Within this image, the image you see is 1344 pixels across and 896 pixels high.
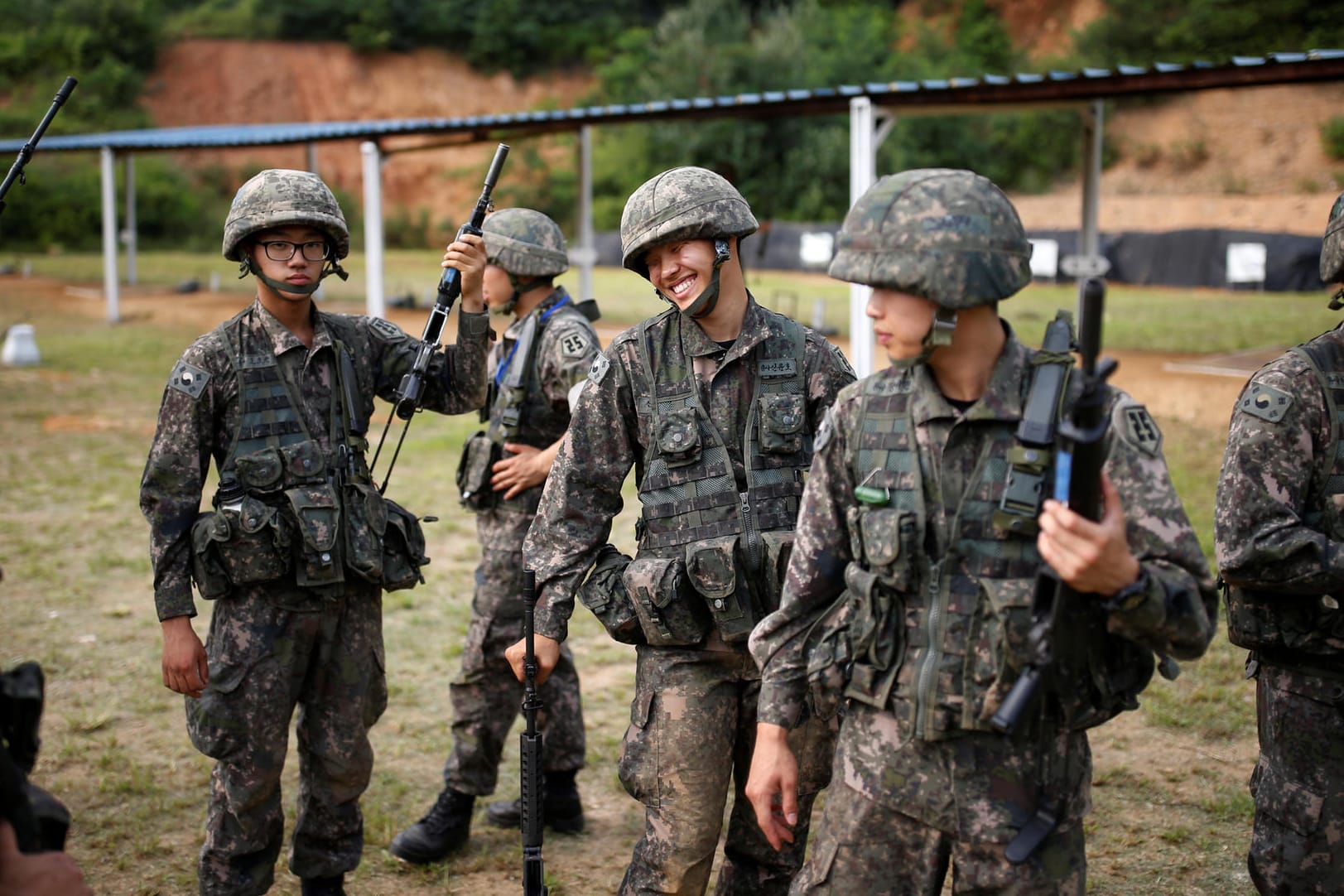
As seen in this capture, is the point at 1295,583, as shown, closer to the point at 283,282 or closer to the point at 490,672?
the point at 490,672

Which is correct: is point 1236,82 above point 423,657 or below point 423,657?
above

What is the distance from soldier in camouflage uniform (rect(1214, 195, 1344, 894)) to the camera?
3414 millimetres

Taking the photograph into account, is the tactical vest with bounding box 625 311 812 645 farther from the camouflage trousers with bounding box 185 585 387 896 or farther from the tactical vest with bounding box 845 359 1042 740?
the camouflage trousers with bounding box 185 585 387 896

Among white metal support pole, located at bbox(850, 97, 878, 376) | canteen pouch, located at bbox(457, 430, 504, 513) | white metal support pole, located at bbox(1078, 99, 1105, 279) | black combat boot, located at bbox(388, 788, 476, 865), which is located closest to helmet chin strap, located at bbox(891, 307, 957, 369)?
canteen pouch, located at bbox(457, 430, 504, 513)

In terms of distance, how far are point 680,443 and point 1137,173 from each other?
4347 centimetres

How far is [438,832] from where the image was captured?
5.01 metres

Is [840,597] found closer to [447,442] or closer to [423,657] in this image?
[423,657]

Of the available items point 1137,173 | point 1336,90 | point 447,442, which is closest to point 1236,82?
point 447,442

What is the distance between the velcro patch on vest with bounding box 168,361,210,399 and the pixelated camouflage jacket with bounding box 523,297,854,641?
1190 millimetres

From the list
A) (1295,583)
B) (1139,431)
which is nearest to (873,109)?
(1295,583)

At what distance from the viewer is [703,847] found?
3.49 metres

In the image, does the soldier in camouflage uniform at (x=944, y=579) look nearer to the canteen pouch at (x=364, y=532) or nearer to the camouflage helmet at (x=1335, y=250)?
the camouflage helmet at (x=1335, y=250)

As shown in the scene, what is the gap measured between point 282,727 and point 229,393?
1.11 m

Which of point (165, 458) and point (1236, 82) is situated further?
point (1236, 82)
